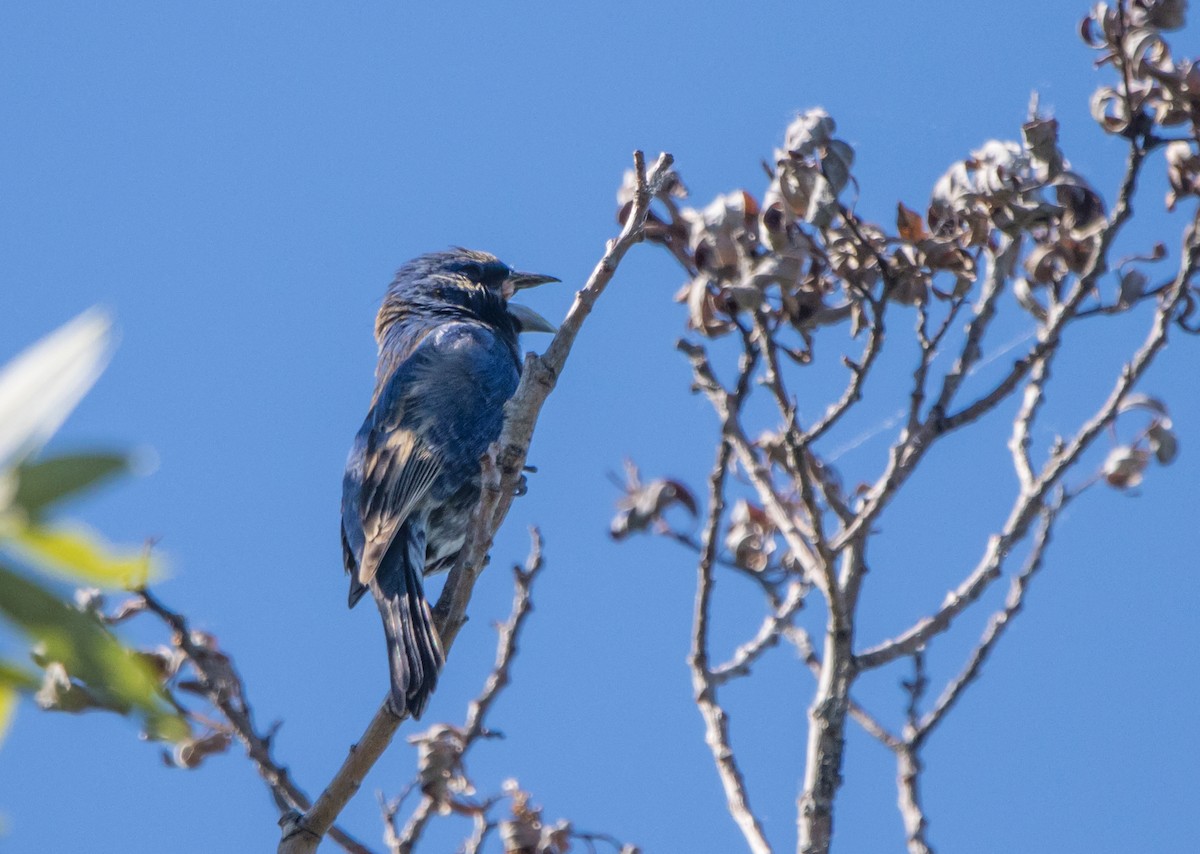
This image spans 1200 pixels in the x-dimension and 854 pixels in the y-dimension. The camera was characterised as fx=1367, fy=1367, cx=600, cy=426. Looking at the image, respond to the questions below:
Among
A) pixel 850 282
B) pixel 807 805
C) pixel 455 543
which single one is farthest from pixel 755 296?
pixel 455 543

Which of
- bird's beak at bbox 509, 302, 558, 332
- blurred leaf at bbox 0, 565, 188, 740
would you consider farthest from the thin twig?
bird's beak at bbox 509, 302, 558, 332

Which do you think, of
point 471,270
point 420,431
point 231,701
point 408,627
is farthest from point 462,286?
point 231,701

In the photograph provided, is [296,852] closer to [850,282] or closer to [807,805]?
[807,805]

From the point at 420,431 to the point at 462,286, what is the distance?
1.38 meters

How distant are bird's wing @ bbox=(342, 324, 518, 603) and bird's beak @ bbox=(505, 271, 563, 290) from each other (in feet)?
2.44

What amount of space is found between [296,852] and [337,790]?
16cm

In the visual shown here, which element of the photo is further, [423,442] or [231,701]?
[423,442]

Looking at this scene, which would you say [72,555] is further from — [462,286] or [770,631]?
[462,286]

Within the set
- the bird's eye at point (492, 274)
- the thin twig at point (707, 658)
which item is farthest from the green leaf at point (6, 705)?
the bird's eye at point (492, 274)

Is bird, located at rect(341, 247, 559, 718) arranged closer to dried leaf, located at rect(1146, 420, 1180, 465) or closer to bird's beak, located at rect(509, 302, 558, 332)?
bird's beak, located at rect(509, 302, 558, 332)

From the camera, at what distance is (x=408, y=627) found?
4.45m

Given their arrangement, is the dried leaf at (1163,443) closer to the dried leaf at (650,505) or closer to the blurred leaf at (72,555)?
the dried leaf at (650,505)

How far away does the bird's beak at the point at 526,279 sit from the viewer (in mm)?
6848

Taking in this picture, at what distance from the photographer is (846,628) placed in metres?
2.74
